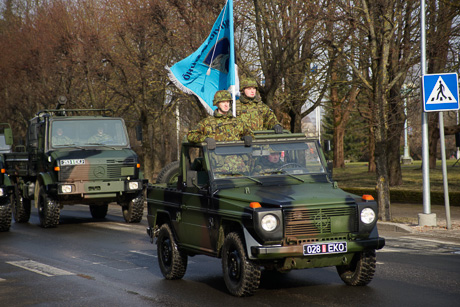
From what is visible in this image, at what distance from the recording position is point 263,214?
740 centimetres

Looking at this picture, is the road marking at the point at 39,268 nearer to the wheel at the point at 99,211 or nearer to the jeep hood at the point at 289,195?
the jeep hood at the point at 289,195

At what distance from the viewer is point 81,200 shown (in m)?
17.4

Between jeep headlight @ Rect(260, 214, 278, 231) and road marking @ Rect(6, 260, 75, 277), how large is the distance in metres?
4.06

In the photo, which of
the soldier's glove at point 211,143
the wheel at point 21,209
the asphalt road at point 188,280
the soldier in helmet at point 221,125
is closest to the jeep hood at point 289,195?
the soldier's glove at point 211,143

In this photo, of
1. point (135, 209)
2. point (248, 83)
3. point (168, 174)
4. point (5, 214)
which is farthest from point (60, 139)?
point (248, 83)

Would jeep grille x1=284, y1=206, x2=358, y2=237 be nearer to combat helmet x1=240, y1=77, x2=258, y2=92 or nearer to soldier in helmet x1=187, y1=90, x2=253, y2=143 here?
soldier in helmet x1=187, y1=90, x2=253, y2=143

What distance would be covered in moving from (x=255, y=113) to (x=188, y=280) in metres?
2.77

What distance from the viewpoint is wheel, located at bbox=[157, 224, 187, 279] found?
30.6ft

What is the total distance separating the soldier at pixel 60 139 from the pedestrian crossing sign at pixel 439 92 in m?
8.70

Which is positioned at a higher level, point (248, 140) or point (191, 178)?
point (248, 140)

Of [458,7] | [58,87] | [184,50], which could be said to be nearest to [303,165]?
[458,7]

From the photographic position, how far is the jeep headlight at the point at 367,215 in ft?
25.3

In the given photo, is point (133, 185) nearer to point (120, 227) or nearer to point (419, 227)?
point (120, 227)

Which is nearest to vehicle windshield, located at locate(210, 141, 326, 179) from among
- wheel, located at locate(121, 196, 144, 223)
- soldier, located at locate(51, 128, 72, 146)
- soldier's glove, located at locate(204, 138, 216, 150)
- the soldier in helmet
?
soldier's glove, located at locate(204, 138, 216, 150)
